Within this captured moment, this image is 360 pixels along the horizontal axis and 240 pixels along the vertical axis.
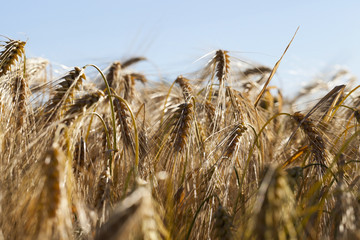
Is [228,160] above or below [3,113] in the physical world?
below

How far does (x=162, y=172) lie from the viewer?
148cm

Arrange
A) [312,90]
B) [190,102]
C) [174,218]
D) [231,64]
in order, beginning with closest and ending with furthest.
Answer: [174,218] → [190,102] → [231,64] → [312,90]

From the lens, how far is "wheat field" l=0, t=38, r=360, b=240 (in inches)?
35.4

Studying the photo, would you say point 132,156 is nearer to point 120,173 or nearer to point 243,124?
point 120,173

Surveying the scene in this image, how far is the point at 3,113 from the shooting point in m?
1.65

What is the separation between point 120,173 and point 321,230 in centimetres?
76

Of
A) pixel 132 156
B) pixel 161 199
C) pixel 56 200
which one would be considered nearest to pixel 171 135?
pixel 132 156

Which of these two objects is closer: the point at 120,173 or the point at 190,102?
the point at 120,173

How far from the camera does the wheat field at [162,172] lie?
899mm

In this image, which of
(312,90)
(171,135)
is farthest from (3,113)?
(312,90)

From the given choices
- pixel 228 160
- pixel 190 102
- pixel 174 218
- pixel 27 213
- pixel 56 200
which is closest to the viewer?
pixel 56 200

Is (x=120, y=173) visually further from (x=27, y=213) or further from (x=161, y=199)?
(x=27, y=213)

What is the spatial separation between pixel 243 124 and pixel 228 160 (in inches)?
7.1

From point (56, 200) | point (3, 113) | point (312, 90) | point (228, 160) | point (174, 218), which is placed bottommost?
point (312, 90)
